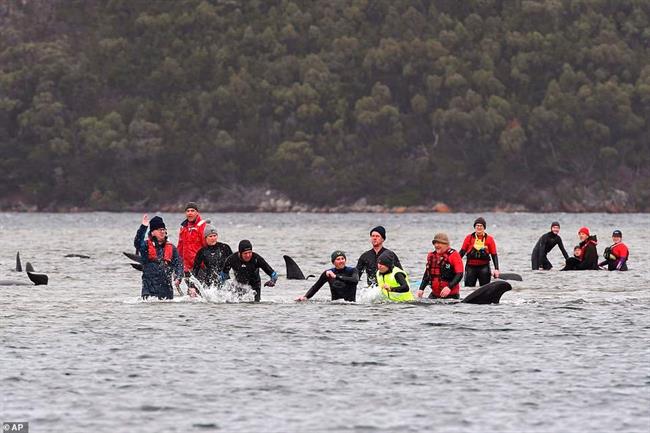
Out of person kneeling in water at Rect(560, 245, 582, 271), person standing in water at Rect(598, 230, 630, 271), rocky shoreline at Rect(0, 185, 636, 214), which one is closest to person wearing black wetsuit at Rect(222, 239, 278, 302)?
person kneeling in water at Rect(560, 245, 582, 271)

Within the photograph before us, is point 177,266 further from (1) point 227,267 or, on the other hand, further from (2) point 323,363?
(2) point 323,363

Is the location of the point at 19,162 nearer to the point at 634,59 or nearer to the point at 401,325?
the point at 634,59

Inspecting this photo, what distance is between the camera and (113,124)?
17475cm

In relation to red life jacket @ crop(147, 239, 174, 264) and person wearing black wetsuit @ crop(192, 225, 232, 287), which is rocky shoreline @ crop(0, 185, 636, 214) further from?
red life jacket @ crop(147, 239, 174, 264)

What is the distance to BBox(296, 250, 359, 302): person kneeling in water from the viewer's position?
26438 millimetres

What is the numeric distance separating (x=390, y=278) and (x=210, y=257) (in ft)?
11.1

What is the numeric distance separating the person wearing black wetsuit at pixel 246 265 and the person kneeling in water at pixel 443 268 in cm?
286

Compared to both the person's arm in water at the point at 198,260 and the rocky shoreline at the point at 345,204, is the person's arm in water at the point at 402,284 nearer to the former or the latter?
the person's arm in water at the point at 198,260

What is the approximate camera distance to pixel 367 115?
168 m

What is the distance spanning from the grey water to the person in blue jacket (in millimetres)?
796

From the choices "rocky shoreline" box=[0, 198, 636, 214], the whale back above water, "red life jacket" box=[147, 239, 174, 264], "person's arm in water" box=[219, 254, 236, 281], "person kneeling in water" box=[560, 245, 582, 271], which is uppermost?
"rocky shoreline" box=[0, 198, 636, 214]

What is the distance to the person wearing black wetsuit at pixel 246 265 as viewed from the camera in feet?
88.8

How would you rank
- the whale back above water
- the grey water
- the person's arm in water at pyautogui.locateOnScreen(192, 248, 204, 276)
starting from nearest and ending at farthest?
1. the grey water
2. the person's arm in water at pyautogui.locateOnScreen(192, 248, 204, 276)
3. the whale back above water

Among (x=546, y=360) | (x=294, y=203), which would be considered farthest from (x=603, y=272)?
(x=294, y=203)
